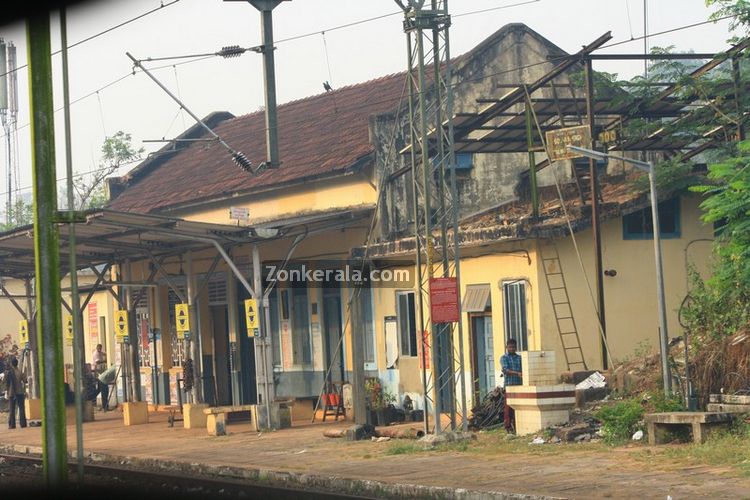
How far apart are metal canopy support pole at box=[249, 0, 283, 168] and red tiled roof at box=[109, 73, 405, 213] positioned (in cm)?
679

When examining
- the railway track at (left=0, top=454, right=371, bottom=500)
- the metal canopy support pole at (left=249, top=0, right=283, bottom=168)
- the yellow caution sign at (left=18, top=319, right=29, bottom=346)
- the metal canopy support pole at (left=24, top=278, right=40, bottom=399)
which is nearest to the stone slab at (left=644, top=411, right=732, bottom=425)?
the railway track at (left=0, top=454, right=371, bottom=500)

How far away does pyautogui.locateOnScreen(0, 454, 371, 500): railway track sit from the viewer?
14.8 meters

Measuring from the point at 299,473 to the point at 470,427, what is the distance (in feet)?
16.4

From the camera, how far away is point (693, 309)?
62.8ft

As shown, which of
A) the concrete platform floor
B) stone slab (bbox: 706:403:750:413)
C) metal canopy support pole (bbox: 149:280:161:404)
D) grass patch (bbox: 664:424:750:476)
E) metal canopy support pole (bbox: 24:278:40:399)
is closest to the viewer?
the concrete platform floor

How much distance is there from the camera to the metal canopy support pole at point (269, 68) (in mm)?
17281

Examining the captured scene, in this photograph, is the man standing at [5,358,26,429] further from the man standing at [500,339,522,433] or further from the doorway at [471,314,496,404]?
the man standing at [500,339,522,433]

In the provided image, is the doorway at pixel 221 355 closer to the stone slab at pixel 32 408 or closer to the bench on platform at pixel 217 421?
the stone slab at pixel 32 408

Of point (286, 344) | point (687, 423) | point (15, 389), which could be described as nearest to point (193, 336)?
point (286, 344)

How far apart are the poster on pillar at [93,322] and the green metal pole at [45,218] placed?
28.7 metres

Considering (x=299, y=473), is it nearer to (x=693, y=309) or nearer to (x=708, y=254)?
(x=693, y=309)

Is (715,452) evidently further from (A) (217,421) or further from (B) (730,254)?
(A) (217,421)

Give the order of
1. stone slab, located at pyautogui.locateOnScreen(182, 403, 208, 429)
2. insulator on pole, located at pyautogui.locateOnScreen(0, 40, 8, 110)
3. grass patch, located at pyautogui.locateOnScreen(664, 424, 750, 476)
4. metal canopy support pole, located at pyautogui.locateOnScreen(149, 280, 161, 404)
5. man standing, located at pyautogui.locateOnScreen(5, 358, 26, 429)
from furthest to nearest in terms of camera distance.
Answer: metal canopy support pole, located at pyautogui.locateOnScreen(149, 280, 161, 404), man standing, located at pyautogui.locateOnScreen(5, 358, 26, 429), stone slab, located at pyautogui.locateOnScreen(182, 403, 208, 429), grass patch, located at pyautogui.locateOnScreen(664, 424, 750, 476), insulator on pole, located at pyautogui.locateOnScreen(0, 40, 8, 110)

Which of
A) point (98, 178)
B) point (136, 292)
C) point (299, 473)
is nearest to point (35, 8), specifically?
point (299, 473)
